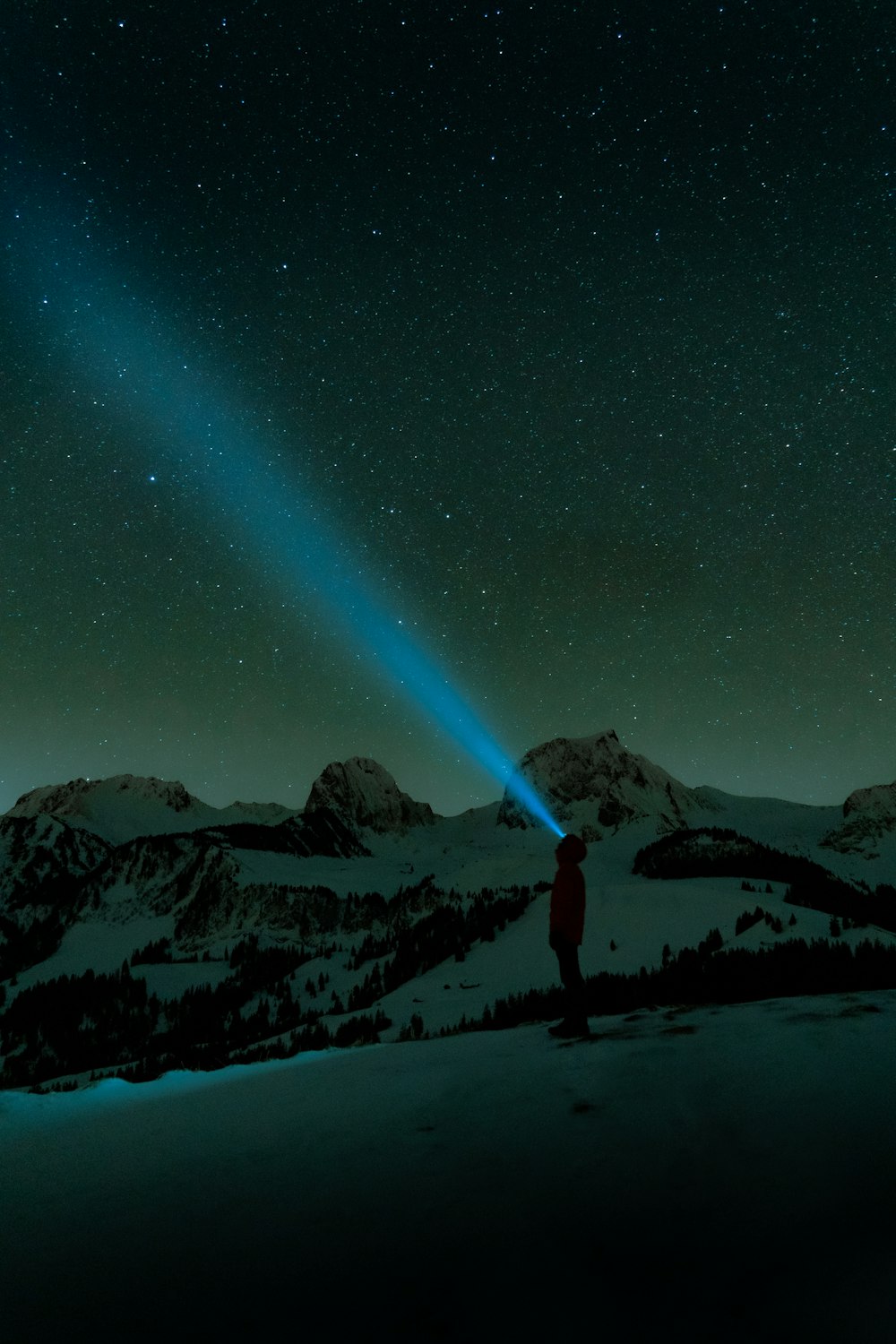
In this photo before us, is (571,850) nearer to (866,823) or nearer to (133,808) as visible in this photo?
(866,823)

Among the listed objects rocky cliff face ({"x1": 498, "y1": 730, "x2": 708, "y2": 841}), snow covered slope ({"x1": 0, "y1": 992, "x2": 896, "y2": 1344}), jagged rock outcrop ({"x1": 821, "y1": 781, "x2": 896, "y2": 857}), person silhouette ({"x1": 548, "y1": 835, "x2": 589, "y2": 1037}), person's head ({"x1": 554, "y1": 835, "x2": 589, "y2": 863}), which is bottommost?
snow covered slope ({"x1": 0, "y1": 992, "x2": 896, "y2": 1344})

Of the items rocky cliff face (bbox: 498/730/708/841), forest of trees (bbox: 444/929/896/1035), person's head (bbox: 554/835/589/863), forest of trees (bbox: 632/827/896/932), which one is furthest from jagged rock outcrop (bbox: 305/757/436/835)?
person's head (bbox: 554/835/589/863)

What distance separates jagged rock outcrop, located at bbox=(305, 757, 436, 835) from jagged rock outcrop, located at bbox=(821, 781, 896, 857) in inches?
3257

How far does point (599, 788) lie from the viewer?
122625 millimetres

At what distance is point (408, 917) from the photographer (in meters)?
36.8

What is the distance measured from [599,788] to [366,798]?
56.4m

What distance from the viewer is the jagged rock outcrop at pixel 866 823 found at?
10331 cm

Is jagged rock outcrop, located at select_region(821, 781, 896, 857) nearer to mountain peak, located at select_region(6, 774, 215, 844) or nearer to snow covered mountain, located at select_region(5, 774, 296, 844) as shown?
snow covered mountain, located at select_region(5, 774, 296, 844)

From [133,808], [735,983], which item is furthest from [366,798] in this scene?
[735,983]

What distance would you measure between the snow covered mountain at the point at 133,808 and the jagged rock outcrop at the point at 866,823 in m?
104

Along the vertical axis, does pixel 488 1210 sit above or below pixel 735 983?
above

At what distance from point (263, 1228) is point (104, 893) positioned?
209 ft

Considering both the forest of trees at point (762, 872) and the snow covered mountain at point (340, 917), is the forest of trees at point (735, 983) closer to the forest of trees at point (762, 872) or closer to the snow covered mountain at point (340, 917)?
the snow covered mountain at point (340, 917)

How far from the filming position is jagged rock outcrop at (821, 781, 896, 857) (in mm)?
103312
